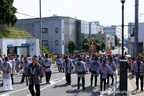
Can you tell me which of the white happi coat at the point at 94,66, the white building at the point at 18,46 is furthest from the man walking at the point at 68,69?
the white building at the point at 18,46

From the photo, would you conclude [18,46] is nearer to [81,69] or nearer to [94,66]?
[94,66]

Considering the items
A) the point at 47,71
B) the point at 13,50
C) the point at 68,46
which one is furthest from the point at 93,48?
the point at 47,71

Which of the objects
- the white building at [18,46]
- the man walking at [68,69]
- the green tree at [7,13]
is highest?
the green tree at [7,13]

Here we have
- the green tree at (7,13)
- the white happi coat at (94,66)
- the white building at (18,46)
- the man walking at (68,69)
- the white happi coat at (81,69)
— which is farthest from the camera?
Answer: the green tree at (7,13)

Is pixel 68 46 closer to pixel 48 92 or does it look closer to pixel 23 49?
pixel 23 49

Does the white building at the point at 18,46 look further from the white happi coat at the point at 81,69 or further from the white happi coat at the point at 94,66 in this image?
the white happi coat at the point at 81,69

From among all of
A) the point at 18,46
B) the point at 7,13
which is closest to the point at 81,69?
the point at 18,46

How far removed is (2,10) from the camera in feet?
104

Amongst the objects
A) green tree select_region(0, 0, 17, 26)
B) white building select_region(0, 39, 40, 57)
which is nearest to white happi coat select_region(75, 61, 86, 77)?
white building select_region(0, 39, 40, 57)

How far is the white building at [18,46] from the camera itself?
84.5 feet

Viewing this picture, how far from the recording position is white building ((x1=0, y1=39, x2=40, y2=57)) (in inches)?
1014

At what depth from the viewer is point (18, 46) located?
30609 millimetres

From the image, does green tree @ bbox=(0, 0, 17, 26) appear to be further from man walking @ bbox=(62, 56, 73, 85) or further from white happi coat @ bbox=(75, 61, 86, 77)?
white happi coat @ bbox=(75, 61, 86, 77)

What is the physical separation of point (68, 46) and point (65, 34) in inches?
159
